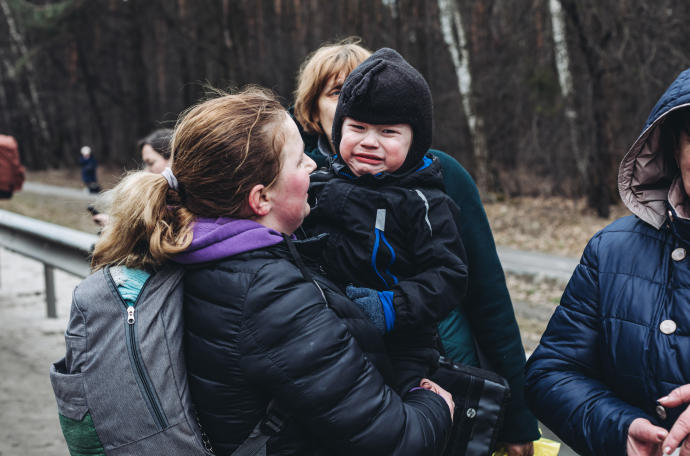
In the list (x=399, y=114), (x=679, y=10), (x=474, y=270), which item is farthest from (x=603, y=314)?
(x=679, y=10)

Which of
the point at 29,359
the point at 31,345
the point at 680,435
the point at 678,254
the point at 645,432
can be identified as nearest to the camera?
the point at 680,435

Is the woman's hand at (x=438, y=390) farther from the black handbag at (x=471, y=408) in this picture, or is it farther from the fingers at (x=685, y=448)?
the fingers at (x=685, y=448)

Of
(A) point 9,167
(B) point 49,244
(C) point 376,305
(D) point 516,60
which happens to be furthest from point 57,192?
(C) point 376,305

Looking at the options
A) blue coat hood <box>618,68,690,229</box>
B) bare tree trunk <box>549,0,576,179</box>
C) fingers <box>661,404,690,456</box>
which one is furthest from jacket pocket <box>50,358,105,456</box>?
bare tree trunk <box>549,0,576,179</box>

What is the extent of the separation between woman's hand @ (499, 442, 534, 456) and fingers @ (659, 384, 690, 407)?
35.8 inches

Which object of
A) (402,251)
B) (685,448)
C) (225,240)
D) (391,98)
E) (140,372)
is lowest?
(685,448)

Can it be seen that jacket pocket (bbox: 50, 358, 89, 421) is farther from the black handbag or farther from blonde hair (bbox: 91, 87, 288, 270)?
the black handbag

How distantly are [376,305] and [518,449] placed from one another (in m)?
0.96

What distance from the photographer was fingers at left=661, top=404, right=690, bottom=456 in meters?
1.62

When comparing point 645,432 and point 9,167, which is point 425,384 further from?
point 9,167

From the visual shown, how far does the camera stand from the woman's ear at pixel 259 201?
1.85m

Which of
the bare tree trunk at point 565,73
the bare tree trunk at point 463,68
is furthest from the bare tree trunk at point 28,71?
the bare tree trunk at point 565,73

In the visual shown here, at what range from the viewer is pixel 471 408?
2.17 m

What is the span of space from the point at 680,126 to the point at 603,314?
0.62 m
